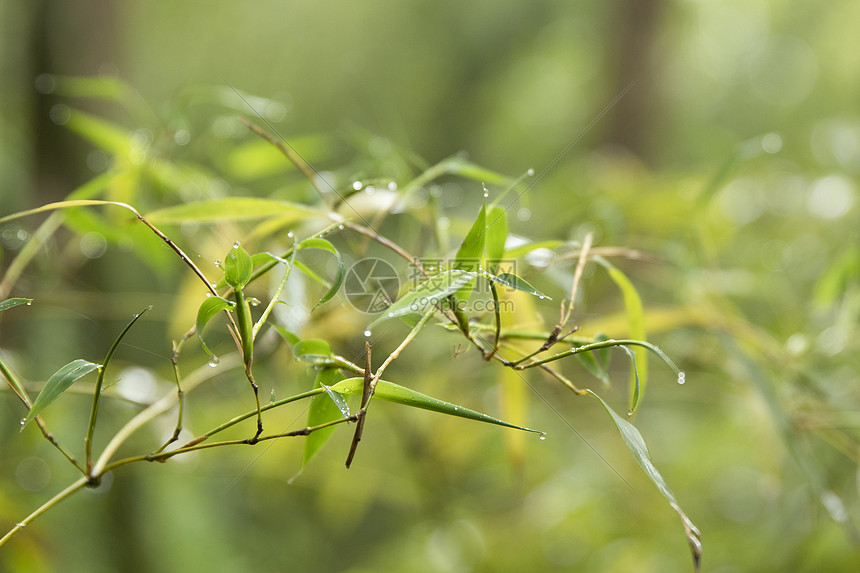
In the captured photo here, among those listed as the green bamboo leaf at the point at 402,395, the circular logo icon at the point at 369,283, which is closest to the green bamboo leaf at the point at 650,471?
the green bamboo leaf at the point at 402,395

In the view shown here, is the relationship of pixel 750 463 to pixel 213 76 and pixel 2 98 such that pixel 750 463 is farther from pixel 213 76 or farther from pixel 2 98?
pixel 213 76

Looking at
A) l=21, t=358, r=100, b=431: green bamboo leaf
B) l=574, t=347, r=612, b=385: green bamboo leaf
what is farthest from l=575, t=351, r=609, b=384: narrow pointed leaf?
l=21, t=358, r=100, b=431: green bamboo leaf

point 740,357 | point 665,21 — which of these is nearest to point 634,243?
point 740,357

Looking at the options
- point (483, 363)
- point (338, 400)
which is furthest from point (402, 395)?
point (483, 363)

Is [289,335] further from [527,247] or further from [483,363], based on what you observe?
[483,363]

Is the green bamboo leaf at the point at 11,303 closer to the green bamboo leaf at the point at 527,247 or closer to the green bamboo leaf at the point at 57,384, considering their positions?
the green bamboo leaf at the point at 57,384
